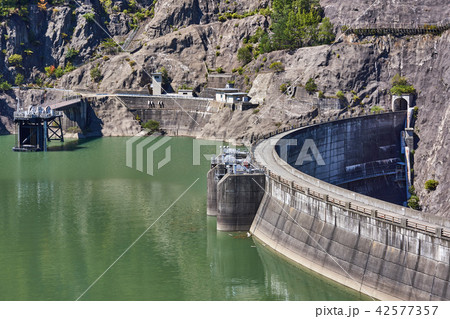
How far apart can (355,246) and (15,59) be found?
146 meters

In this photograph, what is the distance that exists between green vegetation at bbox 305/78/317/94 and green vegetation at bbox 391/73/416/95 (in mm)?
16294

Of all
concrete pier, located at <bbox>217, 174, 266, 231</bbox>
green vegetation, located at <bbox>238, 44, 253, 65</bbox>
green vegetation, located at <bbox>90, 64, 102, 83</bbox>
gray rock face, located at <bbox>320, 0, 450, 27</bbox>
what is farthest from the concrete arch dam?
green vegetation, located at <bbox>90, 64, 102, 83</bbox>

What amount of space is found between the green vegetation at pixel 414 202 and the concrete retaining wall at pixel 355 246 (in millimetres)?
39767

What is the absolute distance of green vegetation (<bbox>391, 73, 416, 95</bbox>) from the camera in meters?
129

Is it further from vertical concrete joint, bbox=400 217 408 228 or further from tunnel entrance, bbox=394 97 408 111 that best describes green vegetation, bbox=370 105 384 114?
vertical concrete joint, bbox=400 217 408 228

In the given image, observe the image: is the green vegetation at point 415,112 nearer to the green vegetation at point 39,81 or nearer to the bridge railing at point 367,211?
the bridge railing at point 367,211

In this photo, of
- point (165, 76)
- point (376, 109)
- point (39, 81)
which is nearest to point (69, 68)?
point (39, 81)

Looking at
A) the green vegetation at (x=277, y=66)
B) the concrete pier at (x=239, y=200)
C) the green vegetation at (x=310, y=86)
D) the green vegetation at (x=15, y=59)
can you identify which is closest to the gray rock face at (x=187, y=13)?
the green vegetation at (x=15, y=59)

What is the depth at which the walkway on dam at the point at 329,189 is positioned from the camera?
5391 cm

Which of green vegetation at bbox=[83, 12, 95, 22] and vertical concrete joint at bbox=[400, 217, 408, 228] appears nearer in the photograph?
vertical concrete joint at bbox=[400, 217, 408, 228]

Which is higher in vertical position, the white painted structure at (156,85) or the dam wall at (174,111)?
the white painted structure at (156,85)

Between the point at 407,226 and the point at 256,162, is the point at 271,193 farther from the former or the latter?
the point at 407,226

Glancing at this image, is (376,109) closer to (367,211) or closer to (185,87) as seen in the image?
(185,87)

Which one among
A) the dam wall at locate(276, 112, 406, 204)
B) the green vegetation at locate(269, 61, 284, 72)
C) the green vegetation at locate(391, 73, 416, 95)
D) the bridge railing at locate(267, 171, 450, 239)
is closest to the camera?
the bridge railing at locate(267, 171, 450, 239)
